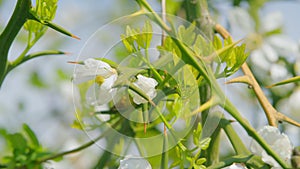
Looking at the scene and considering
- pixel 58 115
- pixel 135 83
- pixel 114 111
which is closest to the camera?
pixel 135 83

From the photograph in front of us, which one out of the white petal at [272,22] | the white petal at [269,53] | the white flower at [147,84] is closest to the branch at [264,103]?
the white flower at [147,84]

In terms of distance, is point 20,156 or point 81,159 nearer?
point 20,156

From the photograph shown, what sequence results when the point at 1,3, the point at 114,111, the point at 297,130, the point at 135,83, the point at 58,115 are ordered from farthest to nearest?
1. the point at 58,115
2. the point at 1,3
3. the point at 297,130
4. the point at 114,111
5. the point at 135,83

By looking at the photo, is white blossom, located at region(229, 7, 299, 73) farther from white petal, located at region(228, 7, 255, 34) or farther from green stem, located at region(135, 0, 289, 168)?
green stem, located at region(135, 0, 289, 168)

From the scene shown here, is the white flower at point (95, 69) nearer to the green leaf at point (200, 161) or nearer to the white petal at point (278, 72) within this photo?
the green leaf at point (200, 161)

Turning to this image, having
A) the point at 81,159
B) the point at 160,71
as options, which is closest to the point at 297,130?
the point at 81,159

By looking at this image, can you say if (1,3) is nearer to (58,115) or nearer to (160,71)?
(58,115)

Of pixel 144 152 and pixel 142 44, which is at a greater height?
pixel 142 44

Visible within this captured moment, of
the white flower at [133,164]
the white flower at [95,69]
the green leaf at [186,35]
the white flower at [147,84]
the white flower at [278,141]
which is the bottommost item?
the white flower at [133,164]
